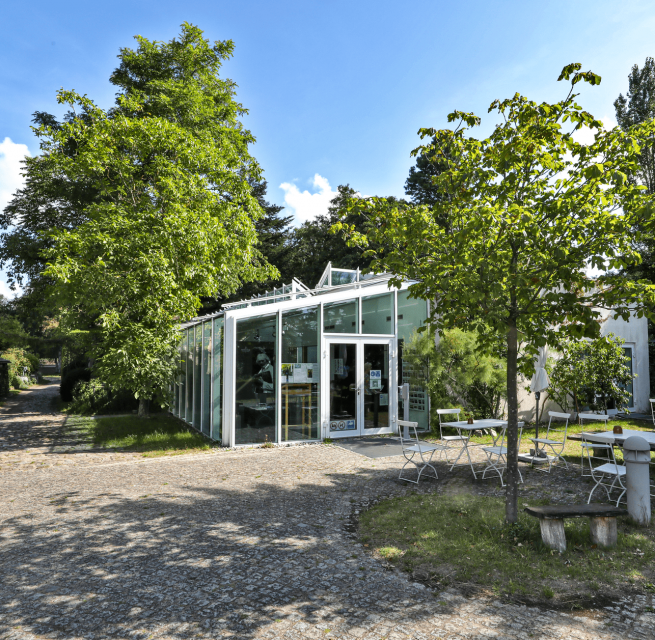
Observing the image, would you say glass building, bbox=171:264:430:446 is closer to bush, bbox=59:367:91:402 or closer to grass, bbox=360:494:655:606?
grass, bbox=360:494:655:606

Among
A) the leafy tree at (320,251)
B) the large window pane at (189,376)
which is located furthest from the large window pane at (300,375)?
the leafy tree at (320,251)

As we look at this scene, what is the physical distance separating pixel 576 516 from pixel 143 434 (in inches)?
430

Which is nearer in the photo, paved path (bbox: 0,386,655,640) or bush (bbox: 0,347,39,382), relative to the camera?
paved path (bbox: 0,386,655,640)

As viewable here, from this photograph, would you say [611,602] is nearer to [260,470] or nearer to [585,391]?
[260,470]

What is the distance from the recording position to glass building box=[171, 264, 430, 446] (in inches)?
408

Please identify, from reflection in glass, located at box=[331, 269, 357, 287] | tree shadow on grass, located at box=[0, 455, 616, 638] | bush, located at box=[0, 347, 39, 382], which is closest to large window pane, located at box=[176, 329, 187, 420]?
reflection in glass, located at box=[331, 269, 357, 287]

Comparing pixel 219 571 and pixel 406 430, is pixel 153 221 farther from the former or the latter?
pixel 219 571

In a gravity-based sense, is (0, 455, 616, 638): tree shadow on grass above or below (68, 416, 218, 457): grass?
above

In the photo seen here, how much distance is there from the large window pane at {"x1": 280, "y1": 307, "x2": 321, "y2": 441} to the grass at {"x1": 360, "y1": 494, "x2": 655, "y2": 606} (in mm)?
5095

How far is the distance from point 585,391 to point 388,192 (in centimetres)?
2508

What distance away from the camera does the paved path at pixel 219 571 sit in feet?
10.6

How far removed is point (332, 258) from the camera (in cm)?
3369

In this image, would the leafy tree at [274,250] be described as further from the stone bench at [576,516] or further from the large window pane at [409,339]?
the stone bench at [576,516]

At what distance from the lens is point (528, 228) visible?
14.3 ft
